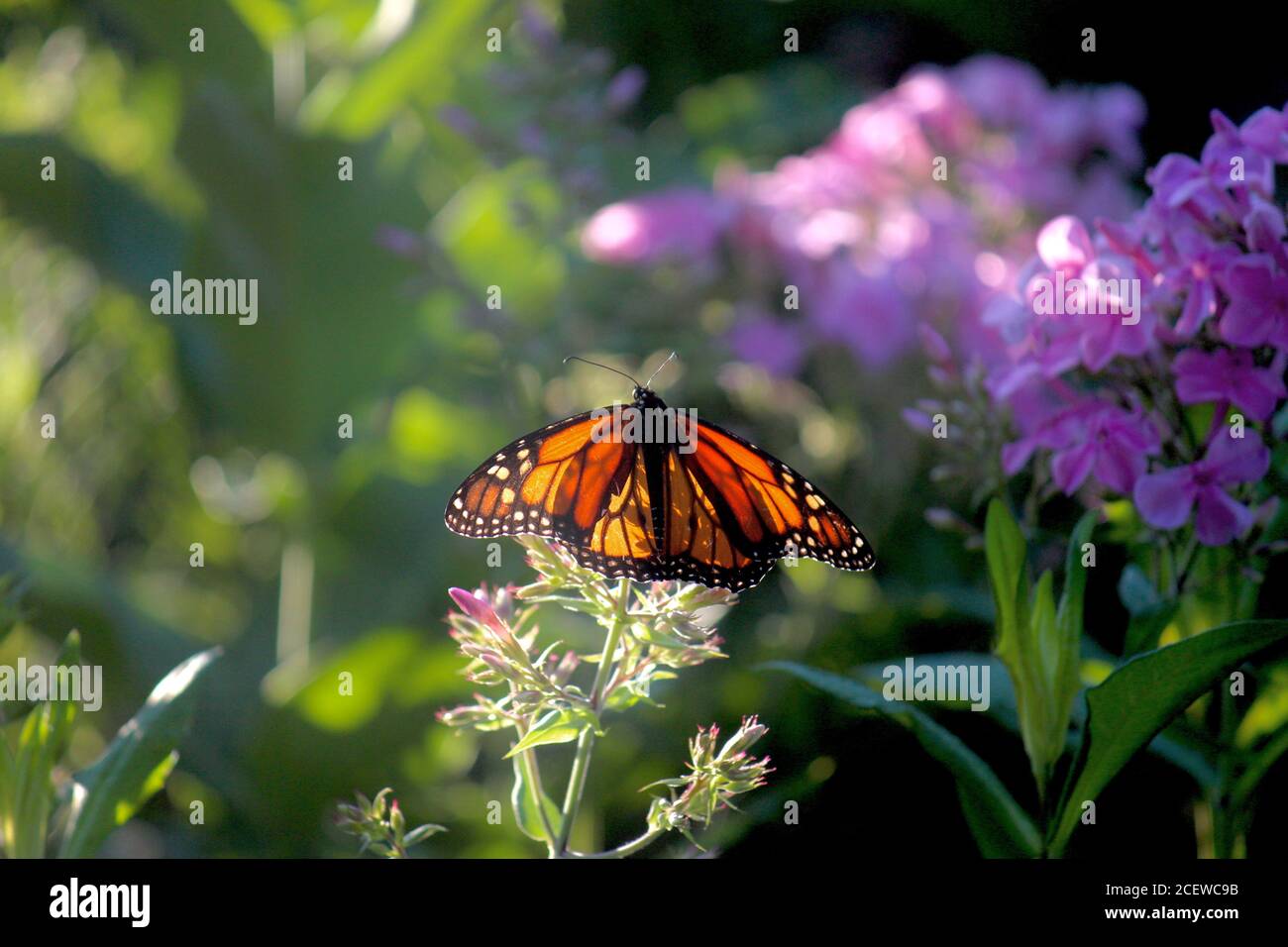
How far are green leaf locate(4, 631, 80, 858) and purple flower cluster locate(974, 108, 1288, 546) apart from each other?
701 mm

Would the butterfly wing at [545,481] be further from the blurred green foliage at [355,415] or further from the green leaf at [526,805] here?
the blurred green foliage at [355,415]

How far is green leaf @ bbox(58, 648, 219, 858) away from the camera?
82 cm

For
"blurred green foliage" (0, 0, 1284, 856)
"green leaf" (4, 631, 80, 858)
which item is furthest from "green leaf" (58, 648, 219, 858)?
"blurred green foliage" (0, 0, 1284, 856)

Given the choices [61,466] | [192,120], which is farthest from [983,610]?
[61,466]

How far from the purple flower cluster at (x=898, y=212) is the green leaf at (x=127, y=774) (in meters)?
1.17

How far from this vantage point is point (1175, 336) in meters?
0.89

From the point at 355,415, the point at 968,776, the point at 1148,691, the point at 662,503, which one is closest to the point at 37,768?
the point at 662,503

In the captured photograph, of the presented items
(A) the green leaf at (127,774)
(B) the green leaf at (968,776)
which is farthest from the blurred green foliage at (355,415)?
(A) the green leaf at (127,774)

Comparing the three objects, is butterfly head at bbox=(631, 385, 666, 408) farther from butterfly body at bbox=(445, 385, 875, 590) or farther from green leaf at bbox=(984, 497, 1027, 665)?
green leaf at bbox=(984, 497, 1027, 665)

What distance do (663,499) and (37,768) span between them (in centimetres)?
47

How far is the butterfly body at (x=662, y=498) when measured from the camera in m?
0.83

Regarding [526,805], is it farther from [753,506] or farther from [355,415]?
[355,415]
